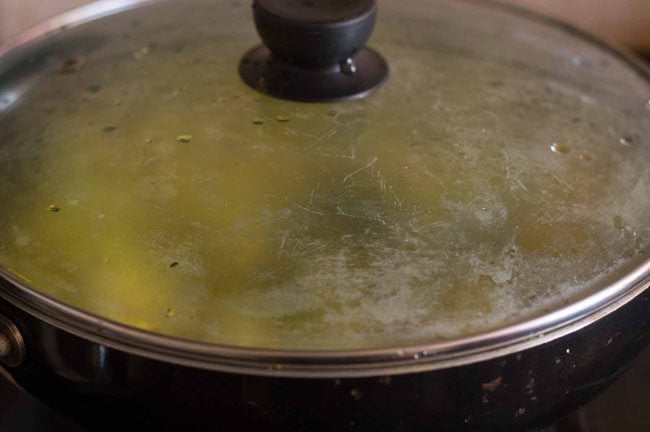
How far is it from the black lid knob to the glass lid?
0.02 meters

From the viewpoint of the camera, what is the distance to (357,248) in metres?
0.67

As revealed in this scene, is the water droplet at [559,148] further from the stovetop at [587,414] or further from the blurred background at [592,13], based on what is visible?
the blurred background at [592,13]

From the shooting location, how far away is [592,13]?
1362 millimetres

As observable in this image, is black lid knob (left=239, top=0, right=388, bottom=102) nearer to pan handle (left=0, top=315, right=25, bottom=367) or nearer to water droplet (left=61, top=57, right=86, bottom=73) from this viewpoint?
water droplet (left=61, top=57, right=86, bottom=73)

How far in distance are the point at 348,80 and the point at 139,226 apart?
31cm

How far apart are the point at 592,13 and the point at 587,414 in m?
0.77

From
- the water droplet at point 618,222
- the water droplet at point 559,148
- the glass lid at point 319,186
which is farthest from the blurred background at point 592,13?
the water droplet at point 618,222

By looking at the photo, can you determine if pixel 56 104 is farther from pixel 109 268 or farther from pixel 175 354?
pixel 175 354

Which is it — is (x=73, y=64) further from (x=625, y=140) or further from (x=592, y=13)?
(x=592, y=13)

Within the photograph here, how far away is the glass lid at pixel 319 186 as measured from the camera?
626mm

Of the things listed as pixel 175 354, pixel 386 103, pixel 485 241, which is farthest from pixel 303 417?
pixel 386 103

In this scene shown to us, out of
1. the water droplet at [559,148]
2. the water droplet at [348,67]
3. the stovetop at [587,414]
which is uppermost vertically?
the water droplet at [348,67]

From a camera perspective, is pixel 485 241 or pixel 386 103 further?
pixel 386 103

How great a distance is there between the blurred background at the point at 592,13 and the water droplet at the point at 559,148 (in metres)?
0.61
